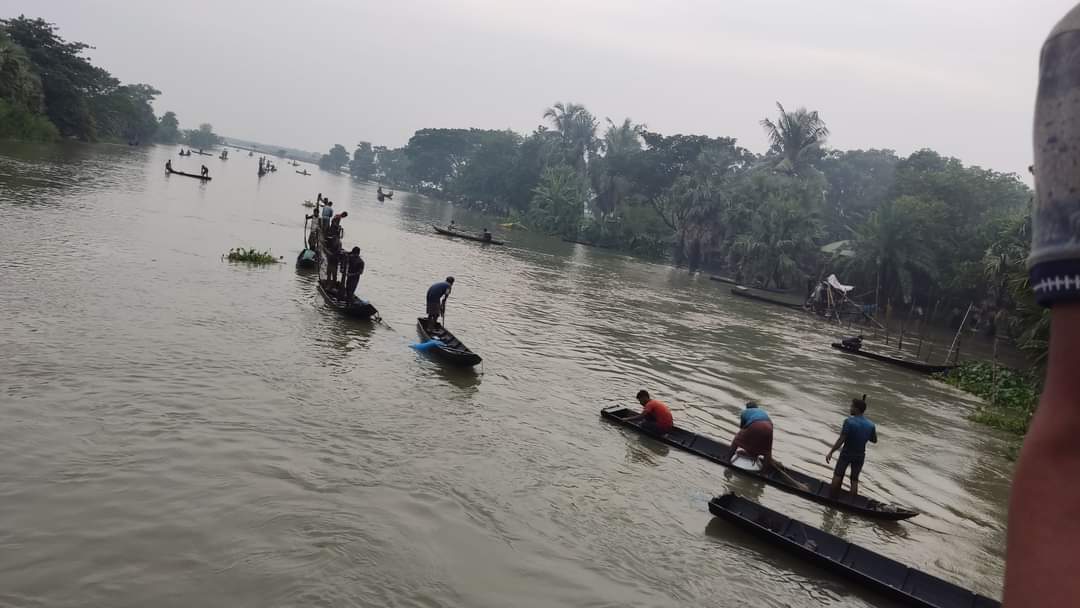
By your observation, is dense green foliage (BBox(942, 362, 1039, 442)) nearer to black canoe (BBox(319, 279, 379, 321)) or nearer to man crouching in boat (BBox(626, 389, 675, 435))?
man crouching in boat (BBox(626, 389, 675, 435))

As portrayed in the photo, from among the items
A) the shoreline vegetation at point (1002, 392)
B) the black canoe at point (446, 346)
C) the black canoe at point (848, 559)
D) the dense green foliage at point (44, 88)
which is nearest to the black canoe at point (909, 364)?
the shoreline vegetation at point (1002, 392)

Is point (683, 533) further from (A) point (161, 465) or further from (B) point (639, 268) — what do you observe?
(B) point (639, 268)

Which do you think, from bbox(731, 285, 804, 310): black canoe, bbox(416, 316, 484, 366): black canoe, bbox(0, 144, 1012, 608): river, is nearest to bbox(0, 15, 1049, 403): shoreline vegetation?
bbox(731, 285, 804, 310): black canoe

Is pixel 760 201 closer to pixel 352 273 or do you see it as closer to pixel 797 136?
pixel 797 136

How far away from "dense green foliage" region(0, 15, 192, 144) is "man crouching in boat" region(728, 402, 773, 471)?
211ft

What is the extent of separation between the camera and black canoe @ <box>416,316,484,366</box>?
15.5 metres

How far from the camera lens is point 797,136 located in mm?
63000

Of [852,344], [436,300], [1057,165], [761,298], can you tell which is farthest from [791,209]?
[1057,165]

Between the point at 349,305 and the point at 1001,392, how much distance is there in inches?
914

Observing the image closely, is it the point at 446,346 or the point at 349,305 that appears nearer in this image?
the point at 446,346

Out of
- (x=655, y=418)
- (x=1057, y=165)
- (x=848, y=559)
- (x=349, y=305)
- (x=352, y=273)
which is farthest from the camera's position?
(x=352, y=273)

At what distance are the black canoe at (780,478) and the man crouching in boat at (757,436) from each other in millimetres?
357

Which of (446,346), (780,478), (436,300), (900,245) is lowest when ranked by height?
(780,478)

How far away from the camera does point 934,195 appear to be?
4919 centimetres
